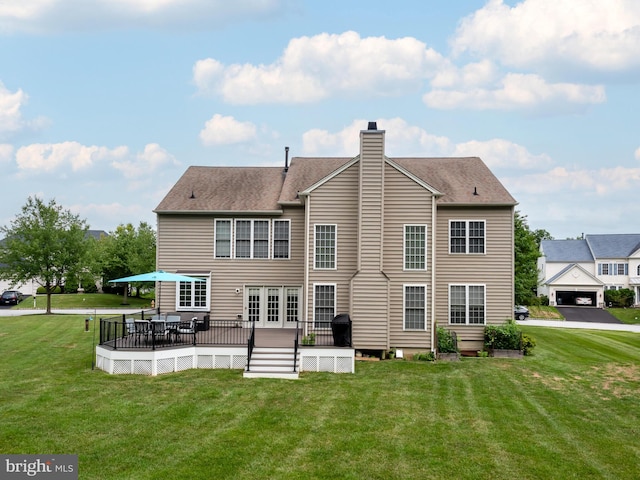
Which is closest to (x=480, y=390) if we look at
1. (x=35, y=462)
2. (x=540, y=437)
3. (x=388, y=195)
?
(x=540, y=437)

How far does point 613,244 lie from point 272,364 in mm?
52475

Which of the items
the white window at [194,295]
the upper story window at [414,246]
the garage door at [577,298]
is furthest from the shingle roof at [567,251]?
the white window at [194,295]

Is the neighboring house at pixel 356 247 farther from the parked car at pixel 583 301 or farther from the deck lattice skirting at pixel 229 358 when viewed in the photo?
the parked car at pixel 583 301

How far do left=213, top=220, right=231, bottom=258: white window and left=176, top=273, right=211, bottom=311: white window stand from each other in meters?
1.14

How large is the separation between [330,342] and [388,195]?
5803 millimetres

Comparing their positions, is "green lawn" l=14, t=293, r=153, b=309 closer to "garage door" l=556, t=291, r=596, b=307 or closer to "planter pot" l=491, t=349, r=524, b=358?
"planter pot" l=491, t=349, r=524, b=358

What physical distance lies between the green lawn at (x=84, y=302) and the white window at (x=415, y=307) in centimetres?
2940

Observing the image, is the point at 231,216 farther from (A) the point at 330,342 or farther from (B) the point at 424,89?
(B) the point at 424,89

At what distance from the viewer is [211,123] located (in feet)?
92.3

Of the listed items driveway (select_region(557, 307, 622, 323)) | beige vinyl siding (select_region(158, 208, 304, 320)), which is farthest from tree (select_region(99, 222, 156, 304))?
driveway (select_region(557, 307, 622, 323))

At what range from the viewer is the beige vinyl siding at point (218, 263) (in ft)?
68.2

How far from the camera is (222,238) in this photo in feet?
69.1

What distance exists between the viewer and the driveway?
135 ft

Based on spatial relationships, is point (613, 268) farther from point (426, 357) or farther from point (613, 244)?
point (426, 357)
